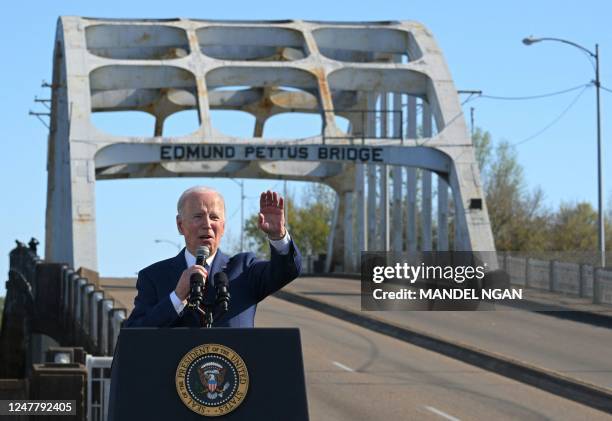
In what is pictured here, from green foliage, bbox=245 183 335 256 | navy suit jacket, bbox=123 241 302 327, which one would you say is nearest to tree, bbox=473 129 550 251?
green foliage, bbox=245 183 335 256

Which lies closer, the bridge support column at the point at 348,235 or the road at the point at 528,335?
the road at the point at 528,335

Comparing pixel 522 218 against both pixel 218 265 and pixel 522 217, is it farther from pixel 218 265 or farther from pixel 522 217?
pixel 218 265

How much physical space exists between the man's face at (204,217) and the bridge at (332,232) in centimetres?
918

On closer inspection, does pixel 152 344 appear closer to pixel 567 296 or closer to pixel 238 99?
pixel 567 296

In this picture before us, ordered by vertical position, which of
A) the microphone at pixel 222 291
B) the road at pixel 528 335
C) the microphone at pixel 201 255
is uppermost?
the microphone at pixel 201 255

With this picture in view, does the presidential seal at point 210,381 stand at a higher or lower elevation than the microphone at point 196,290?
lower

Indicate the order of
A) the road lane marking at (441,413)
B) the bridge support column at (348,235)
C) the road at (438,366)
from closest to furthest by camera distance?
the road lane marking at (441,413), the road at (438,366), the bridge support column at (348,235)

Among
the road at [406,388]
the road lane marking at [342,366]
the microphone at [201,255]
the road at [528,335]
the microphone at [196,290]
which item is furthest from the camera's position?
the road lane marking at [342,366]

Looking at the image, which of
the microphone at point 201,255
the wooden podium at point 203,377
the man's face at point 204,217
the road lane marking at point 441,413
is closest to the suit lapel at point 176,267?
the man's face at point 204,217

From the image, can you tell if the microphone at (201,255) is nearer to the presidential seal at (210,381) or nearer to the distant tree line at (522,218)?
the presidential seal at (210,381)

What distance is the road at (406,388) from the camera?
17.8 metres

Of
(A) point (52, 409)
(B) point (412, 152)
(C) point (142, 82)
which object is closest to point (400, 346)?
(A) point (52, 409)

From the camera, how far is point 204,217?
588 centimetres

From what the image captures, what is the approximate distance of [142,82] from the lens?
51875mm
